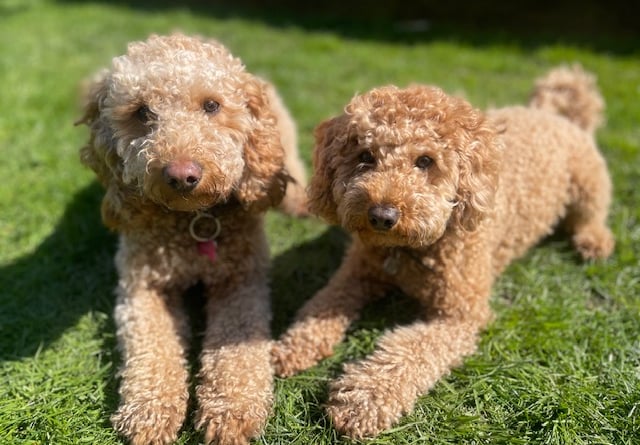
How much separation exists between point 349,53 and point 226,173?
4.72m

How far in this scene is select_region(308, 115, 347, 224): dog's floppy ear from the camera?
2.60m

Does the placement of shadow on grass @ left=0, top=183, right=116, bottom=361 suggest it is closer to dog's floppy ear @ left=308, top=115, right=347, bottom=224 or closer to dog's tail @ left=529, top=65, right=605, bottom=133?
dog's floppy ear @ left=308, top=115, right=347, bottom=224

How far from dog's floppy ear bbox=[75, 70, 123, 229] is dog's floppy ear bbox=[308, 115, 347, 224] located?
0.97 m

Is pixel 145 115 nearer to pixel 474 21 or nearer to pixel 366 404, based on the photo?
pixel 366 404

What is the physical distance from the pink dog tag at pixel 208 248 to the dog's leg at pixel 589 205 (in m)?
2.28

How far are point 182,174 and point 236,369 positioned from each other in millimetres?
960

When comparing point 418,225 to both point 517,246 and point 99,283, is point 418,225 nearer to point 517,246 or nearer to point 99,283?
point 517,246

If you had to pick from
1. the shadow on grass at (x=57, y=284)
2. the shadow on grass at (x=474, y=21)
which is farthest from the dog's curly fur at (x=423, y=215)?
the shadow on grass at (x=474, y=21)

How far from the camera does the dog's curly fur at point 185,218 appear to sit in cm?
238

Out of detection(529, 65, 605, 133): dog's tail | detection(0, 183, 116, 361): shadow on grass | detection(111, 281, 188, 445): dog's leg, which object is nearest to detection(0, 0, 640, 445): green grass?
detection(0, 183, 116, 361): shadow on grass

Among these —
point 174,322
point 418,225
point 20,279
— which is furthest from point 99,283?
point 418,225

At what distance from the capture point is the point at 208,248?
9.52ft

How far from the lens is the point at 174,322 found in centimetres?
292

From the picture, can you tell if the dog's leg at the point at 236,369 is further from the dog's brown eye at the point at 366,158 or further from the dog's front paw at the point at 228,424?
the dog's brown eye at the point at 366,158
